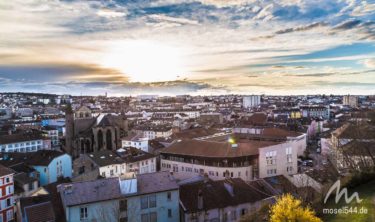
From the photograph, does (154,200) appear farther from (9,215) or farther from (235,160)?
(9,215)

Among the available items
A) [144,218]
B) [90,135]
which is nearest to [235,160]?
[144,218]

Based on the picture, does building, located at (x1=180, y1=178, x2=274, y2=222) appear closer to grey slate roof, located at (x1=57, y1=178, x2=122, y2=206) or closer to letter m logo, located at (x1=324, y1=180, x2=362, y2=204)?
grey slate roof, located at (x1=57, y1=178, x2=122, y2=206)

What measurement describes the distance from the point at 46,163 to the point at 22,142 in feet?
109

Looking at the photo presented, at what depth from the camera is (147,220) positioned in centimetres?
3356

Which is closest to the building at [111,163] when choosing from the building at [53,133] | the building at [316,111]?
the building at [53,133]

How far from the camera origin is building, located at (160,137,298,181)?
2112 inches

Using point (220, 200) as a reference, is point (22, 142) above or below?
below

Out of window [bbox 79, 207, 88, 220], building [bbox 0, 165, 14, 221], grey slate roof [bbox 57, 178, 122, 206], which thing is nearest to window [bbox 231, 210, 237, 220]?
grey slate roof [bbox 57, 178, 122, 206]

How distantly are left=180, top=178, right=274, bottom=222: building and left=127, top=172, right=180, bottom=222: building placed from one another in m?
1.37

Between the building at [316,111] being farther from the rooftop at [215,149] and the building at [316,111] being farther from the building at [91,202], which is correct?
the building at [91,202]

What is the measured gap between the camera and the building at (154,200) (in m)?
32.9

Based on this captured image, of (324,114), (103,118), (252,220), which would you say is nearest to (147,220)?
(252,220)

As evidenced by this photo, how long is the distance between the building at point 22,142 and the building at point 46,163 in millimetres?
21055

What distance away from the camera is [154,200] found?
3388 centimetres
